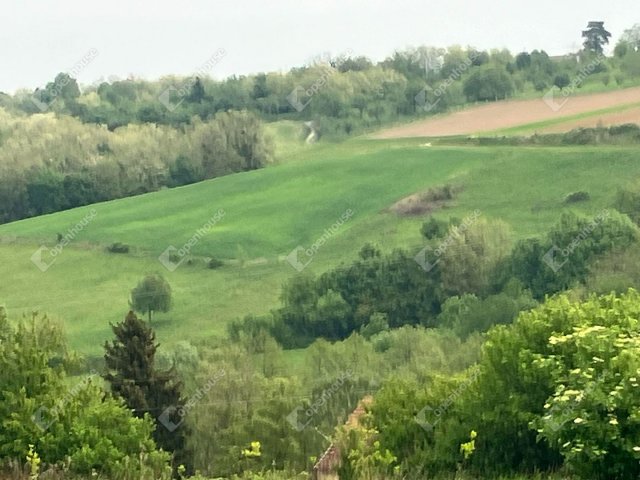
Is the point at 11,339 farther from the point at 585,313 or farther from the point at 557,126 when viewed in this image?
the point at 557,126

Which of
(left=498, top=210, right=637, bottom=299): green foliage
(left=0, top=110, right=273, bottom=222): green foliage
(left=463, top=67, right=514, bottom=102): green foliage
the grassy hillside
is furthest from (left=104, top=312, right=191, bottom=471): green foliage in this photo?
(left=463, top=67, right=514, bottom=102): green foliage

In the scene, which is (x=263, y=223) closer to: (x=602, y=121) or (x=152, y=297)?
(x=152, y=297)

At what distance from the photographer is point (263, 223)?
300 feet

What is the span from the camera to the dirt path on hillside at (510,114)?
95562 mm

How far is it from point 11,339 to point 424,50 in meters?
102

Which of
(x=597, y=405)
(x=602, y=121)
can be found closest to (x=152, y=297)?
(x=602, y=121)

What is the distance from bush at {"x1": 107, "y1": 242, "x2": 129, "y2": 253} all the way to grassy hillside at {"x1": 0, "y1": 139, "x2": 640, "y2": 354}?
560 millimetres

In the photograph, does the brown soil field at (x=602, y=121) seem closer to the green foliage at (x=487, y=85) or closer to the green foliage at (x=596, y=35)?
the green foliage at (x=487, y=85)

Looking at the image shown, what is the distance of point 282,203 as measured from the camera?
313 ft

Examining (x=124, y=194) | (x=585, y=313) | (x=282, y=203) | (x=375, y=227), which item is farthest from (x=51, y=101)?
(x=585, y=313)

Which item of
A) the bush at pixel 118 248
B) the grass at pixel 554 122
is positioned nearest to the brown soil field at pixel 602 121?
the grass at pixel 554 122

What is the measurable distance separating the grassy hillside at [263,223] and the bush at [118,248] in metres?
0.56

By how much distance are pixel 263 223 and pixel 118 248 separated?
11.8 m

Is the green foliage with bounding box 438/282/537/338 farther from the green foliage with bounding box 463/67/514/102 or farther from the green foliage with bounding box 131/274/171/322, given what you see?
the green foliage with bounding box 463/67/514/102
